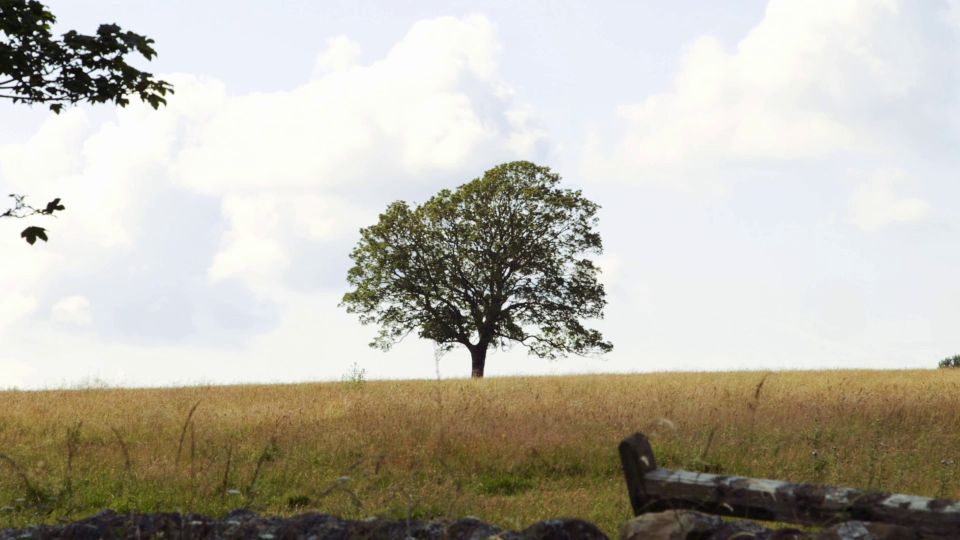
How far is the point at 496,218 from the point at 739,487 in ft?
91.9

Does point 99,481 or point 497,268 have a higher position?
point 497,268

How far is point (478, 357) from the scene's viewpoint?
1378 inches

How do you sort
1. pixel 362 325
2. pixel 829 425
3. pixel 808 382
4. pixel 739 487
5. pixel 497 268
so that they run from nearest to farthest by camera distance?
1. pixel 739 487
2. pixel 829 425
3. pixel 808 382
4. pixel 497 268
5. pixel 362 325

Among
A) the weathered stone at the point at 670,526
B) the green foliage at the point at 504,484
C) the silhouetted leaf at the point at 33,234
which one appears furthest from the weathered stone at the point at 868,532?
the silhouetted leaf at the point at 33,234

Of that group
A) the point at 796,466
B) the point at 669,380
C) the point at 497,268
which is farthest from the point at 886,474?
the point at 497,268

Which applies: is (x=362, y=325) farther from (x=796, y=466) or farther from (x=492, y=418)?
(x=796, y=466)

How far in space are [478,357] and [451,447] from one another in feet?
71.7

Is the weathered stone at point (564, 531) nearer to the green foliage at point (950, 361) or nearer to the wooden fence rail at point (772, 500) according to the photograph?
the wooden fence rail at point (772, 500)

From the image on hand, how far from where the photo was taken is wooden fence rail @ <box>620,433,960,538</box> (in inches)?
215

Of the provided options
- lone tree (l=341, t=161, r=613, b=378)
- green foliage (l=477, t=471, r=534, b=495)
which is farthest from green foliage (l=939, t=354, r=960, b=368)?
green foliage (l=477, t=471, r=534, b=495)

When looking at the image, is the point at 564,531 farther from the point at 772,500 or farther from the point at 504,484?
the point at 504,484

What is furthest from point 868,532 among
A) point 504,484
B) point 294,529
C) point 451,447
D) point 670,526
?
point 451,447

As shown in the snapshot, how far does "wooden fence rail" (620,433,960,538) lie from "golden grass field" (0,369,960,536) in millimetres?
778

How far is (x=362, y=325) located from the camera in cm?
3578
